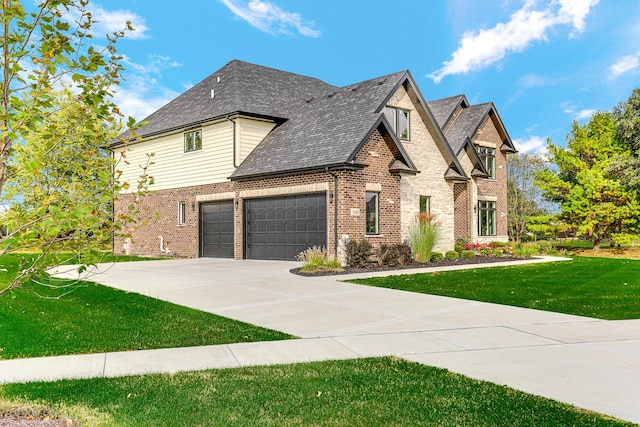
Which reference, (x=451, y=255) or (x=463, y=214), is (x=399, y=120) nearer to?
(x=451, y=255)

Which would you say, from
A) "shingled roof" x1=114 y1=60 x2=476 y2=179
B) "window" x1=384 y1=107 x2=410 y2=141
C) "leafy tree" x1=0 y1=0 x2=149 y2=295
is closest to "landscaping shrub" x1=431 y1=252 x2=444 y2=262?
"shingled roof" x1=114 y1=60 x2=476 y2=179

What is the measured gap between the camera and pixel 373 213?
20.4 m

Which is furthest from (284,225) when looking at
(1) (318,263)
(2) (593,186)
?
(2) (593,186)

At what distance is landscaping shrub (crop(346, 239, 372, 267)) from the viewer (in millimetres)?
18688

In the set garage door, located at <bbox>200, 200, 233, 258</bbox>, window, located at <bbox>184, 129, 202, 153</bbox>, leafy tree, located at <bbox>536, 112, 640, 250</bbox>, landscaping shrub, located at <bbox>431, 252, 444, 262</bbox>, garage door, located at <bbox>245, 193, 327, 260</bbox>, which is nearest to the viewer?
garage door, located at <bbox>245, 193, 327, 260</bbox>

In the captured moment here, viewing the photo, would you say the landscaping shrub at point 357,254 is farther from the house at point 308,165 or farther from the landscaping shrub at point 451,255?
the landscaping shrub at point 451,255

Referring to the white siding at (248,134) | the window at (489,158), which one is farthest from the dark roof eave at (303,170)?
the window at (489,158)

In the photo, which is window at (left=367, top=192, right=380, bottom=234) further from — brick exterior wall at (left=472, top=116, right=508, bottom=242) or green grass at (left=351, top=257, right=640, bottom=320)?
brick exterior wall at (left=472, top=116, right=508, bottom=242)

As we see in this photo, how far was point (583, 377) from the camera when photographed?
220 inches

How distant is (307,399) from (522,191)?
40.5 m

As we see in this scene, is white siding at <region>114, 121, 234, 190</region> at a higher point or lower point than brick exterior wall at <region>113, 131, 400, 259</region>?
higher

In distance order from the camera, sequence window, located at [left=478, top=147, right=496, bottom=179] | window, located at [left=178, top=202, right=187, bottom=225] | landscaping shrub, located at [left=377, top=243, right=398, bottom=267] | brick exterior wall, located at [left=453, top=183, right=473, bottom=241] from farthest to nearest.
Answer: window, located at [left=478, top=147, right=496, bottom=179], brick exterior wall, located at [left=453, top=183, right=473, bottom=241], window, located at [left=178, top=202, right=187, bottom=225], landscaping shrub, located at [left=377, top=243, right=398, bottom=267]

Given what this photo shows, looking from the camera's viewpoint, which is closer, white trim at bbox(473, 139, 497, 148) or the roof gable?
the roof gable

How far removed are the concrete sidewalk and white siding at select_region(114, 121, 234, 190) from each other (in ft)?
42.2
